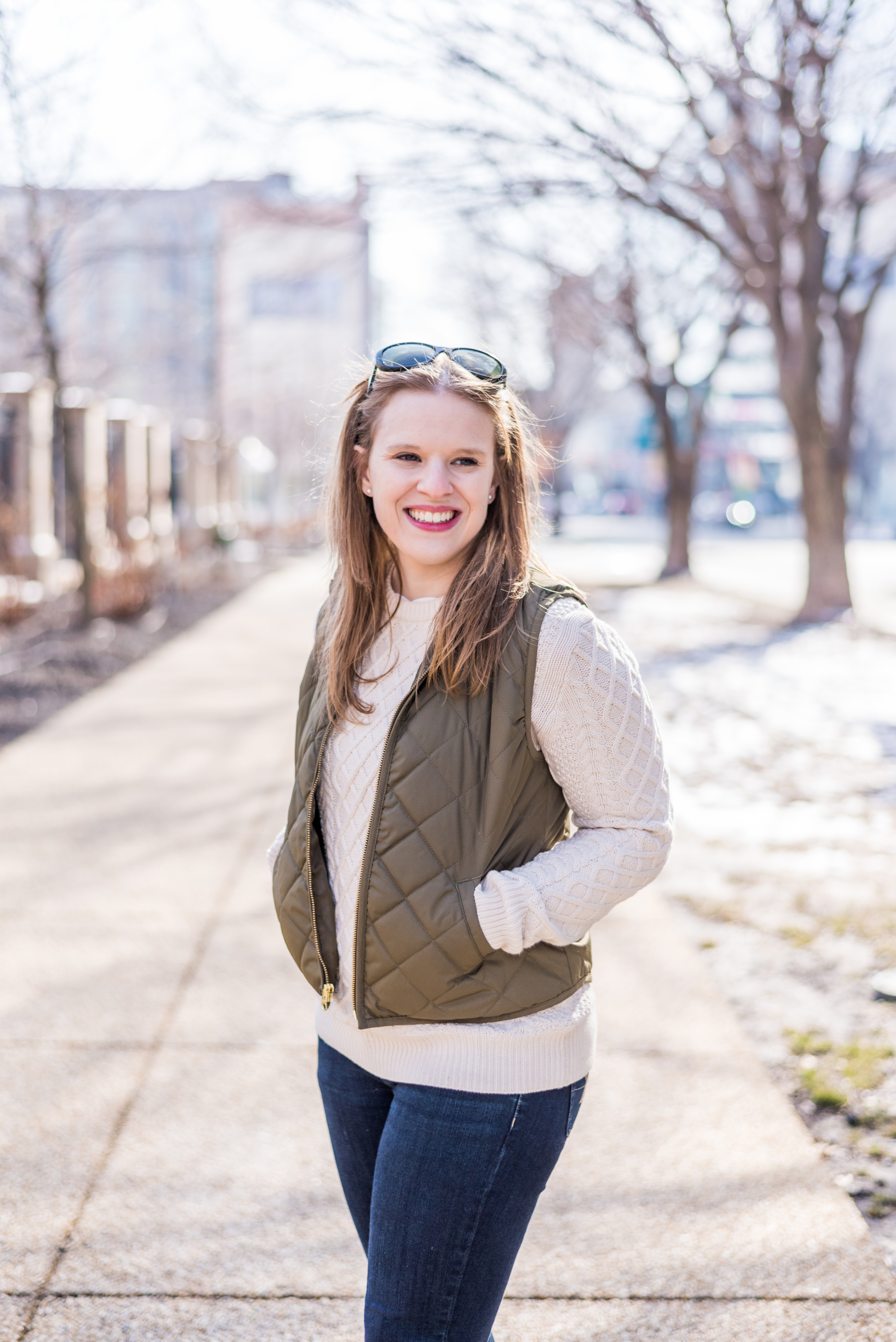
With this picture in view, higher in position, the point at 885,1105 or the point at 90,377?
the point at 90,377

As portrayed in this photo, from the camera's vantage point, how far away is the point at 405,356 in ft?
6.22

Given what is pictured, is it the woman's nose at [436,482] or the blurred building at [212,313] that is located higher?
the blurred building at [212,313]

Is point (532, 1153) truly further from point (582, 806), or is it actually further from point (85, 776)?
point (85, 776)

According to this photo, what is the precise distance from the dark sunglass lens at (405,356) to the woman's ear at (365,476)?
15cm

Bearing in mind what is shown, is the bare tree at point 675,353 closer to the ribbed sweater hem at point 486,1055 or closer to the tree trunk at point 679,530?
the tree trunk at point 679,530

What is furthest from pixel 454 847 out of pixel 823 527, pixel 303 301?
pixel 303 301

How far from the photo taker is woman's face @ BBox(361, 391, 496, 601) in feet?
6.09

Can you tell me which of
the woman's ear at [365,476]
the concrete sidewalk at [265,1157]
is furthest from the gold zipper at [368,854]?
the concrete sidewalk at [265,1157]

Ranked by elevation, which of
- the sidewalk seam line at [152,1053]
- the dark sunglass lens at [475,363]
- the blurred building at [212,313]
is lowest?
the sidewalk seam line at [152,1053]

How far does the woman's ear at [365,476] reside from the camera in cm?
201

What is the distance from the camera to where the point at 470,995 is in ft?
5.78

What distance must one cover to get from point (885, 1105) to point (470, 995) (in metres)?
2.15

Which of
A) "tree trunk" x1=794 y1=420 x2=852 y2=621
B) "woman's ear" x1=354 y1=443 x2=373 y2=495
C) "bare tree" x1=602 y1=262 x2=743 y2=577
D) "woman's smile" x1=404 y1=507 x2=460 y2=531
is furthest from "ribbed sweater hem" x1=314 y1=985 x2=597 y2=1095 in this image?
"bare tree" x1=602 y1=262 x2=743 y2=577

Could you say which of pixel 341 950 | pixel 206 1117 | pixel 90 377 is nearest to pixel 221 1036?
pixel 206 1117
